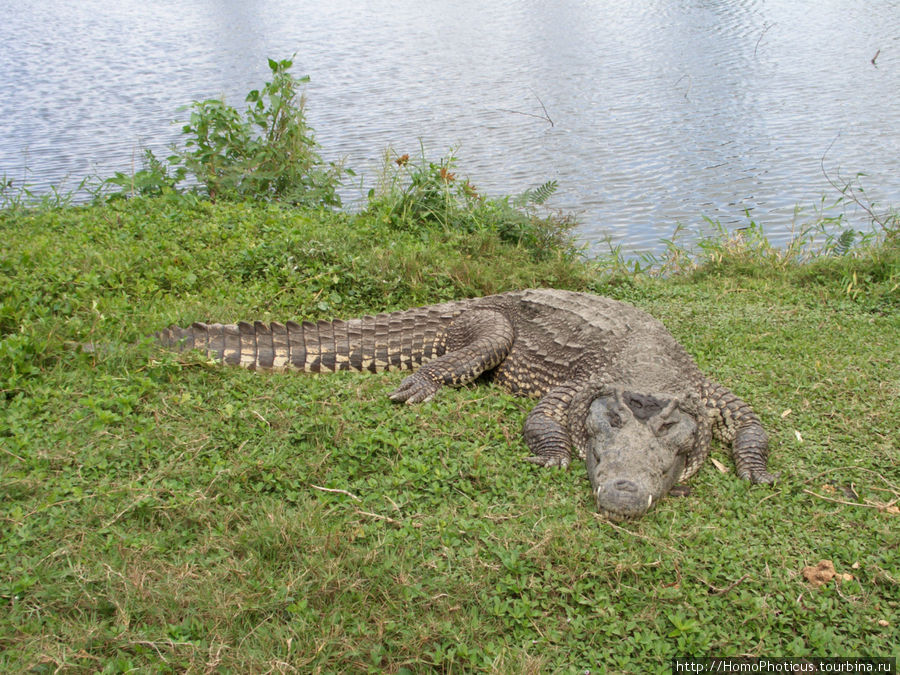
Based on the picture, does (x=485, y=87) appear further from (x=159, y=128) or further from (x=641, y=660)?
(x=641, y=660)

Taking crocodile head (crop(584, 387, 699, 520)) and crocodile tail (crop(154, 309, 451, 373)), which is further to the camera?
crocodile tail (crop(154, 309, 451, 373))

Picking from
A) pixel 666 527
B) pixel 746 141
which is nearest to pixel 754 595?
pixel 666 527

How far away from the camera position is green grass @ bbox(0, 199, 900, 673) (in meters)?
2.71

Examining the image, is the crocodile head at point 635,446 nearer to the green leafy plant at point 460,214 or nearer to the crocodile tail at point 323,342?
the crocodile tail at point 323,342

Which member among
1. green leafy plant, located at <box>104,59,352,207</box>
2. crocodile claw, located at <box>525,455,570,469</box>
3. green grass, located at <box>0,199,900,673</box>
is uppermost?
green leafy plant, located at <box>104,59,352,207</box>

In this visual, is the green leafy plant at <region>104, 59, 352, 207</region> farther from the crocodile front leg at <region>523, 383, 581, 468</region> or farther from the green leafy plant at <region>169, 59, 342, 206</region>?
the crocodile front leg at <region>523, 383, 581, 468</region>

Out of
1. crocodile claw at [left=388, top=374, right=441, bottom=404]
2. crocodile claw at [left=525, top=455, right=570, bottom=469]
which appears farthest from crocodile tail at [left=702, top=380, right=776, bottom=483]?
crocodile claw at [left=388, top=374, right=441, bottom=404]

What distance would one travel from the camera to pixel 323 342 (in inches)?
202

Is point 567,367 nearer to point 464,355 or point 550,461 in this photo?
point 464,355

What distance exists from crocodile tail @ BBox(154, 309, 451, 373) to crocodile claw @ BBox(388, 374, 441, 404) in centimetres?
47

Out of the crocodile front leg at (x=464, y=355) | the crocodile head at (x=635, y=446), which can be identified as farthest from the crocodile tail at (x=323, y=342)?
the crocodile head at (x=635, y=446)

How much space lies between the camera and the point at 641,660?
267 cm

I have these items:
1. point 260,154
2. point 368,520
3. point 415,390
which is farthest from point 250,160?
point 368,520

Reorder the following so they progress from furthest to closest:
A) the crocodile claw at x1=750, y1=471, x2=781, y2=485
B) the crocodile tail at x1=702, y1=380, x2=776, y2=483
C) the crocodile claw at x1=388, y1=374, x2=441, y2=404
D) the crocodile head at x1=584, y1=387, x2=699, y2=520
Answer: the crocodile claw at x1=388, y1=374, x2=441, y2=404
the crocodile tail at x1=702, y1=380, x2=776, y2=483
the crocodile claw at x1=750, y1=471, x2=781, y2=485
the crocodile head at x1=584, y1=387, x2=699, y2=520
